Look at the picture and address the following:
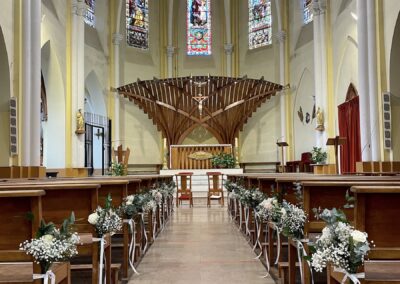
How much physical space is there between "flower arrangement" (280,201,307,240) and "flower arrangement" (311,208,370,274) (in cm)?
99

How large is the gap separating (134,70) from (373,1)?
11.8 meters

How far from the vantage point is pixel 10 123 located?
380 inches

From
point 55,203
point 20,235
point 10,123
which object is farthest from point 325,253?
point 10,123

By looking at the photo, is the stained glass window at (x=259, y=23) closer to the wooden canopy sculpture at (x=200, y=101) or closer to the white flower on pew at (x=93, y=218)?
the wooden canopy sculpture at (x=200, y=101)

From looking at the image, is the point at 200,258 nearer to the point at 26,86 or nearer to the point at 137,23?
the point at 26,86

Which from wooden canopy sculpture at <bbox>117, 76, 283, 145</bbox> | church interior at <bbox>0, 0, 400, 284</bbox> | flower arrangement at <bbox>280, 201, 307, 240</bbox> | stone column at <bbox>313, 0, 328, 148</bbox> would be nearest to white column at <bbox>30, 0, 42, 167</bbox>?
church interior at <bbox>0, 0, 400, 284</bbox>

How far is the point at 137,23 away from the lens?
20625 millimetres

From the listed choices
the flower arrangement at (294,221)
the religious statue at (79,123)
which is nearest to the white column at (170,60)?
the religious statue at (79,123)

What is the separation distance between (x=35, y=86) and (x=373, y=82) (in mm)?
7556

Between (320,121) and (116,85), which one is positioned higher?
(116,85)

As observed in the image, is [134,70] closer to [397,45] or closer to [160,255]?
[397,45]

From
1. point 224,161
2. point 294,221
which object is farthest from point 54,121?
point 294,221

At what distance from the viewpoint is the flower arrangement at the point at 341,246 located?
210 cm

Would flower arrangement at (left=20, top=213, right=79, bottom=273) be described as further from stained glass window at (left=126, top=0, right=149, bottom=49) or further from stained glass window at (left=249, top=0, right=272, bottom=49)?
stained glass window at (left=249, top=0, right=272, bottom=49)
